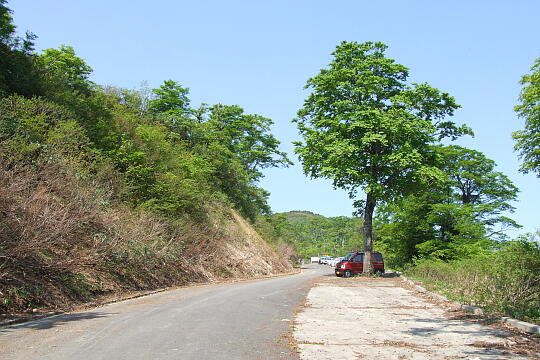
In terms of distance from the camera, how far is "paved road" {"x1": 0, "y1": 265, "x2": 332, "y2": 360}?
714 centimetres

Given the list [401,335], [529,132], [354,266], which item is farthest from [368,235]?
[401,335]

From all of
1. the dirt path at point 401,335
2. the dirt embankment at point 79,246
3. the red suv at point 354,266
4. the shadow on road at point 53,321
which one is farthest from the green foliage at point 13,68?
the red suv at point 354,266

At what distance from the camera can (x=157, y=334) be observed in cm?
872

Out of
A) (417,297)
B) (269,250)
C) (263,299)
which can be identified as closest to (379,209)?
(269,250)

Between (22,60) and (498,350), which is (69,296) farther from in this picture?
(22,60)

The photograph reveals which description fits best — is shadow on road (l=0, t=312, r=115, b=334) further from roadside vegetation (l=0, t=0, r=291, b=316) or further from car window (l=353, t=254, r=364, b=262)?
car window (l=353, t=254, r=364, b=262)

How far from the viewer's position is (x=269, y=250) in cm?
4231

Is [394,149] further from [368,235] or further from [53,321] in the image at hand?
[53,321]

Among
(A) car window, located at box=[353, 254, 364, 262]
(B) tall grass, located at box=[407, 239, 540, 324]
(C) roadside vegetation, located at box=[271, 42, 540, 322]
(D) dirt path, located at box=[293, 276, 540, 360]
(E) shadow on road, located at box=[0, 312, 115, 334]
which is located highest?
(C) roadside vegetation, located at box=[271, 42, 540, 322]

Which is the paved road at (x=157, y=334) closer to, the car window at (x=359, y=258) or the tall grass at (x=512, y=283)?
the tall grass at (x=512, y=283)

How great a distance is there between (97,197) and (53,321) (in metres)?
7.04

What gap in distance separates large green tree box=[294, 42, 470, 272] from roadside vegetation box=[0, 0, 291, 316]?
8966mm

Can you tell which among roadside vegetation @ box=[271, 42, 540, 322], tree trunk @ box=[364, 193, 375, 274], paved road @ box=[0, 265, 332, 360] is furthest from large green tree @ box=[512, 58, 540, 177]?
paved road @ box=[0, 265, 332, 360]

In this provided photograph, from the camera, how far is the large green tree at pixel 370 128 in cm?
2744
